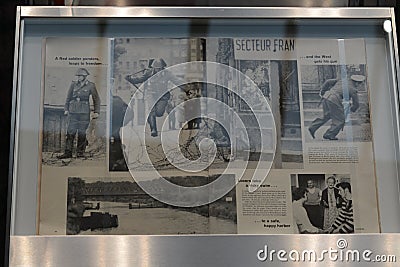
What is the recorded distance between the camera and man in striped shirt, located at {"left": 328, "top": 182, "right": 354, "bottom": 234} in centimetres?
64

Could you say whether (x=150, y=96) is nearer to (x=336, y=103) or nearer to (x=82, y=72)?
(x=82, y=72)

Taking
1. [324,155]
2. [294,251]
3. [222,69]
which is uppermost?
[222,69]

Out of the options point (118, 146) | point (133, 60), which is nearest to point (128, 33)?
point (133, 60)

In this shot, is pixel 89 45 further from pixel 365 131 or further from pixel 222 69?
pixel 365 131

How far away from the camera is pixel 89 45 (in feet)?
2.24

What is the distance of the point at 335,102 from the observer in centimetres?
68

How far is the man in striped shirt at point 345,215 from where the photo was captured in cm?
64

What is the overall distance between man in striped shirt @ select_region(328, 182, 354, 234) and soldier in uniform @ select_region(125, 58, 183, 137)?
21 centimetres

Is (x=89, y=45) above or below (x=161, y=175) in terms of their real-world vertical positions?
above

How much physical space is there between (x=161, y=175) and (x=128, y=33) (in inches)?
6.7

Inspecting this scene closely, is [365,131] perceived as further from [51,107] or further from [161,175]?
[51,107]

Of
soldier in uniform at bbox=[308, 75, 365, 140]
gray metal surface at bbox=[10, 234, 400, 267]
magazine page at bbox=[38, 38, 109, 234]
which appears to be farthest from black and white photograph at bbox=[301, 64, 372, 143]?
magazine page at bbox=[38, 38, 109, 234]

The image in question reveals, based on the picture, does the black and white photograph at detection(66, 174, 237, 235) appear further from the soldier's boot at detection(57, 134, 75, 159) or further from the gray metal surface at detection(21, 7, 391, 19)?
the gray metal surface at detection(21, 7, 391, 19)

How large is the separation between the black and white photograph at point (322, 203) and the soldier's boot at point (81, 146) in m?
0.23
